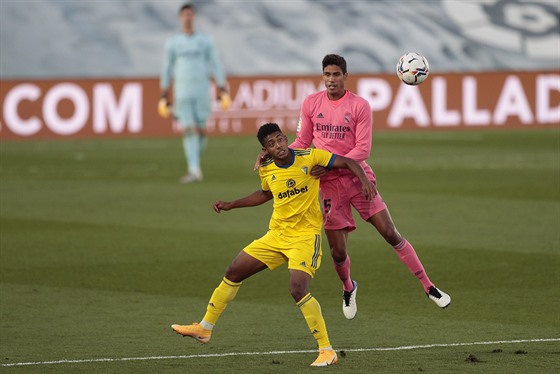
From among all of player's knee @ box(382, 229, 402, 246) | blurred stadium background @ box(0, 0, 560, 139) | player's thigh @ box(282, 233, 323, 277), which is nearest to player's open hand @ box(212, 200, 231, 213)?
player's thigh @ box(282, 233, 323, 277)

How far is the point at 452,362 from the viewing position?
8062 mm

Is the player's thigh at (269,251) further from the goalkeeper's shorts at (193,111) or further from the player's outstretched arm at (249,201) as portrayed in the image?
the goalkeeper's shorts at (193,111)

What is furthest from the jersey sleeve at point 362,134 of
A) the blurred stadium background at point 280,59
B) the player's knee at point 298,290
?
the blurred stadium background at point 280,59

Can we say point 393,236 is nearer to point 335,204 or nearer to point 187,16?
point 335,204

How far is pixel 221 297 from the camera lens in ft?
27.9

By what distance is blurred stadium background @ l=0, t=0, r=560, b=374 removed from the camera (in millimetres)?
8977

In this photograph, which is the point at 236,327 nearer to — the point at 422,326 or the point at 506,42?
the point at 422,326

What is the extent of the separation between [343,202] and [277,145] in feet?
4.98

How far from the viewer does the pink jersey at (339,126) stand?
31.2 feet

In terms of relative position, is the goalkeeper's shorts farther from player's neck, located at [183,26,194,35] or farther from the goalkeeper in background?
player's neck, located at [183,26,194,35]

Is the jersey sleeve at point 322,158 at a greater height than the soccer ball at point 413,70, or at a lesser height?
lesser

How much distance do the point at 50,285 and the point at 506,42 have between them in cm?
2522

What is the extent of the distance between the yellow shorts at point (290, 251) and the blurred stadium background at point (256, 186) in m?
0.61

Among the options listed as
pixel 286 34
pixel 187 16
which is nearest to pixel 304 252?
pixel 187 16
